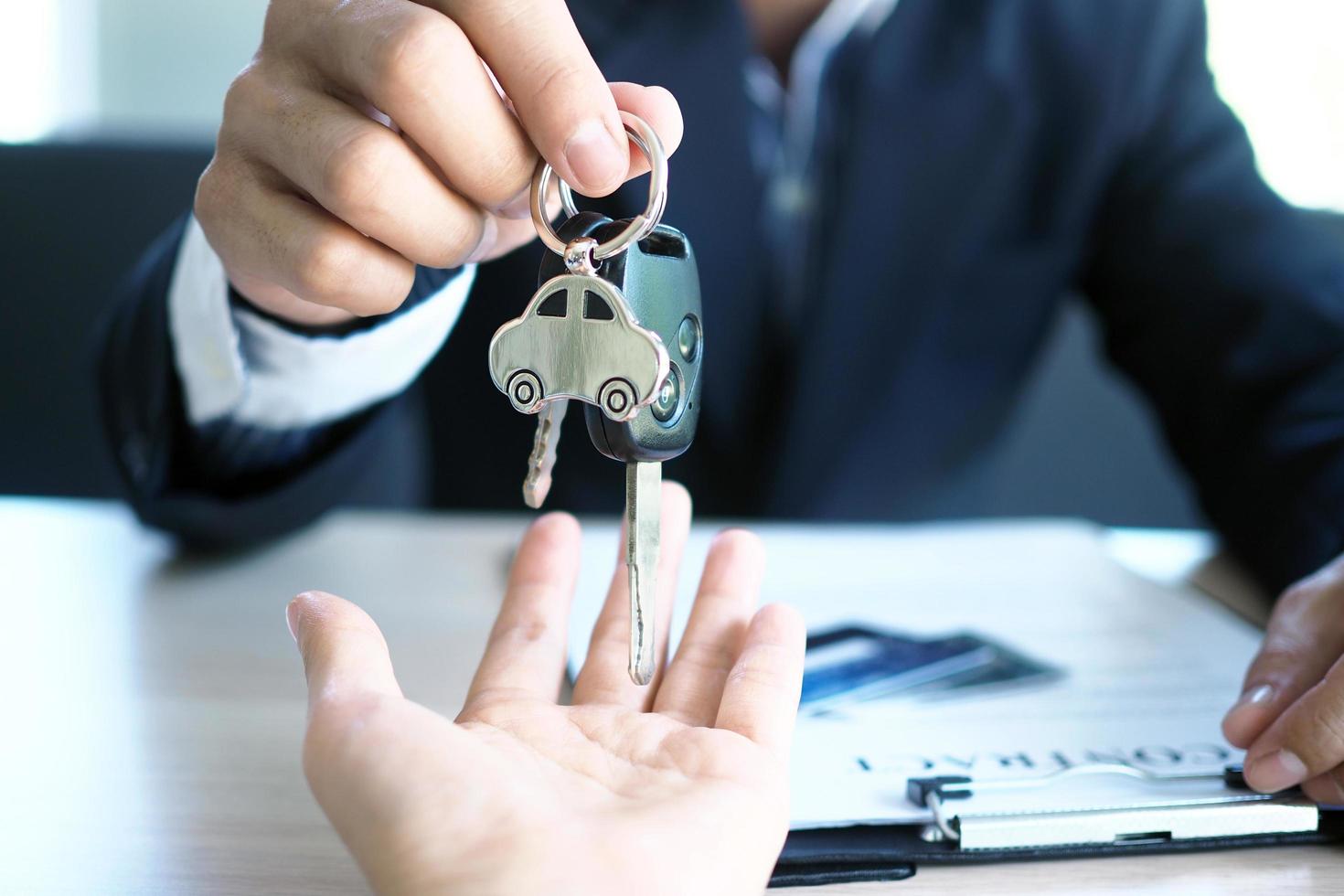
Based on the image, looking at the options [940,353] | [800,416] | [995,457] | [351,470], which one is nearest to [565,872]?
[351,470]

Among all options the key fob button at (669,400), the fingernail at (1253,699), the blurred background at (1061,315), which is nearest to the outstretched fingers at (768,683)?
the key fob button at (669,400)

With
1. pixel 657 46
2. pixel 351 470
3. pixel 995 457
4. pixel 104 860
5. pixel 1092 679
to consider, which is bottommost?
pixel 104 860

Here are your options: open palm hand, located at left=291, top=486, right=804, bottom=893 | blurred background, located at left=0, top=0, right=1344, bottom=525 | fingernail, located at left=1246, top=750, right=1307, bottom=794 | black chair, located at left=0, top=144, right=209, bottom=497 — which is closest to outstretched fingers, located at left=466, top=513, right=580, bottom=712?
open palm hand, located at left=291, top=486, right=804, bottom=893

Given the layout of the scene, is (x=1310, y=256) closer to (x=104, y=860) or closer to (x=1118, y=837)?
(x=1118, y=837)

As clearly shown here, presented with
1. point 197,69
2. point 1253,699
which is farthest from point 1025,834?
point 197,69

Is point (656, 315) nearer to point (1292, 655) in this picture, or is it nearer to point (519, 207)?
point (519, 207)

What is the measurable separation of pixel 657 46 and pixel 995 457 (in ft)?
2.20

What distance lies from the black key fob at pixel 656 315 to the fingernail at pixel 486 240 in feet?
0.22

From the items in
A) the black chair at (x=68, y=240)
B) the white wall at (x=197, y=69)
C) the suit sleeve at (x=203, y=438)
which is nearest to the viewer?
the suit sleeve at (x=203, y=438)

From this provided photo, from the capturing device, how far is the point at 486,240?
51 cm

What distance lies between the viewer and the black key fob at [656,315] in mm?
425

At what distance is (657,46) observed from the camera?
1.05 meters

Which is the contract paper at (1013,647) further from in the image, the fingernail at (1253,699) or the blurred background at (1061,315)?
the blurred background at (1061,315)

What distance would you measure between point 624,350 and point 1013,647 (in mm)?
420
